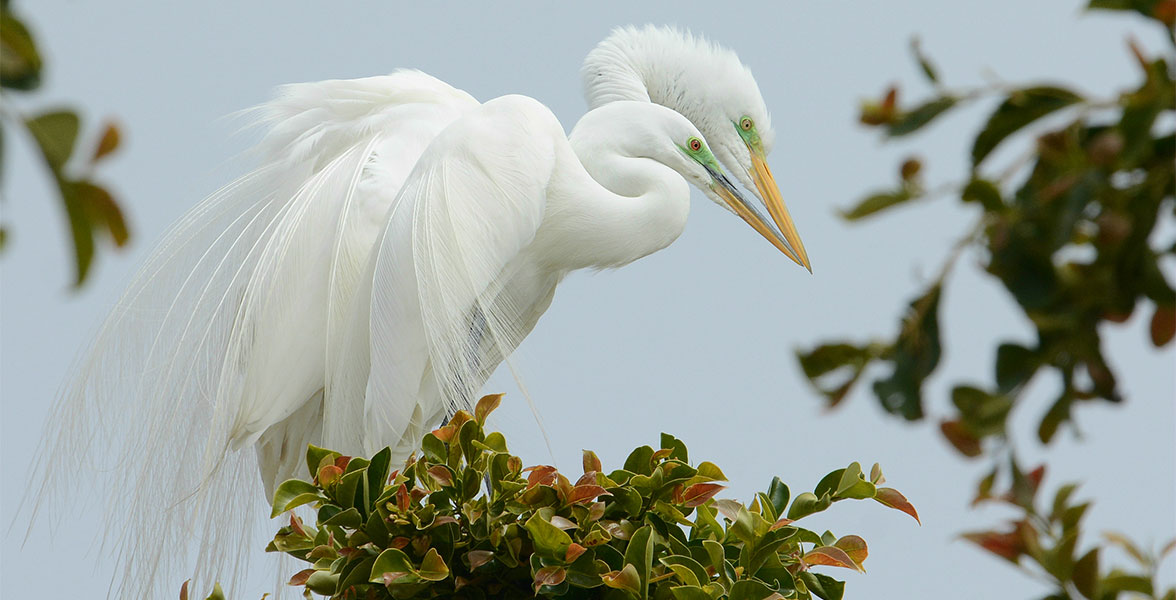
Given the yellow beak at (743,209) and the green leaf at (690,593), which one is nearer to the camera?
the green leaf at (690,593)

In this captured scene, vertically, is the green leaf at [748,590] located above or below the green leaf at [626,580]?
below

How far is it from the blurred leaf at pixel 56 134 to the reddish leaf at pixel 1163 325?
1.31 ft

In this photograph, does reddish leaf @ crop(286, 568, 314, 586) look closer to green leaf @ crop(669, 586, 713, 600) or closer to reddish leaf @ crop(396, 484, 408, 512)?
reddish leaf @ crop(396, 484, 408, 512)

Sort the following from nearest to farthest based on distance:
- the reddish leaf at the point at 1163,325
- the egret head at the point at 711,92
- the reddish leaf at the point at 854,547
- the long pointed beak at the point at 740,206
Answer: the reddish leaf at the point at 1163,325 < the reddish leaf at the point at 854,547 < the long pointed beak at the point at 740,206 < the egret head at the point at 711,92

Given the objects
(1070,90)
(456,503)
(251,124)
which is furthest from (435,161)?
(1070,90)

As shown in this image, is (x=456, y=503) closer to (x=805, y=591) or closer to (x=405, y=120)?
(x=805, y=591)

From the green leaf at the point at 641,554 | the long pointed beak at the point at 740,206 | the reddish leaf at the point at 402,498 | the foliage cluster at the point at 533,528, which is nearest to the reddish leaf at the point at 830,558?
the foliage cluster at the point at 533,528

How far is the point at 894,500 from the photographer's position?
5.39ft

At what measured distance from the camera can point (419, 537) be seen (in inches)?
63.1

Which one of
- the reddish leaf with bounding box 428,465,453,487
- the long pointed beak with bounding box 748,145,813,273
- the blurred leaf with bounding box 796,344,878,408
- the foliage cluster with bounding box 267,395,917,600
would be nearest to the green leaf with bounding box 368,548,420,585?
the foliage cluster with bounding box 267,395,917,600

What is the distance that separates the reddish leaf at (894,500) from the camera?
1634mm

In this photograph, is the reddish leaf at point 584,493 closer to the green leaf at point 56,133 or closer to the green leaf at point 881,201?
the green leaf at point 881,201

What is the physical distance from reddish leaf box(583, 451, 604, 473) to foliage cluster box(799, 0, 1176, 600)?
1.20m

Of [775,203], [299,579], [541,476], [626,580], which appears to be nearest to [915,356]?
[626,580]
